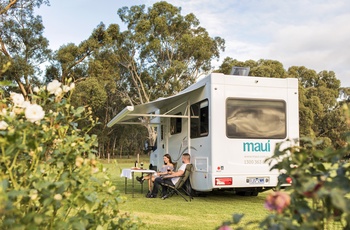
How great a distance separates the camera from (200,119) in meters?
7.95

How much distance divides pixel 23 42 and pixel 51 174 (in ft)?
72.9

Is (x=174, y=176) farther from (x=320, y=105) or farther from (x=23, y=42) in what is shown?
(x=320, y=105)

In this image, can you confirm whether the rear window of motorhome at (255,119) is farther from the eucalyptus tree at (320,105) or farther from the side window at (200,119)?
the eucalyptus tree at (320,105)

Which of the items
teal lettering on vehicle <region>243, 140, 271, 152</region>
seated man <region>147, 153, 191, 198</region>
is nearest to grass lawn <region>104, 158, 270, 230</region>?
seated man <region>147, 153, 191, 198</region>

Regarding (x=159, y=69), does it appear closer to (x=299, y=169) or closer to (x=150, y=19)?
(x=150, y=19)

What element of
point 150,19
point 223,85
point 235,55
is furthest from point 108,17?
point 223,85

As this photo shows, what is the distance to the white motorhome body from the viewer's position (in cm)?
727

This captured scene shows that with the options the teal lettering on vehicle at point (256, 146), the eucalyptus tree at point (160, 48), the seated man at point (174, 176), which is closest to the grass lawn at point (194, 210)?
the seated man at point (174, 176)

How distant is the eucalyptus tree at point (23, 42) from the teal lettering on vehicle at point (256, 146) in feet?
53.4

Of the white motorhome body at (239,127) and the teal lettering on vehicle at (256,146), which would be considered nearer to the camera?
the white motorhome body at (239,127)

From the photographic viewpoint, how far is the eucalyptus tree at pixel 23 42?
842 inches

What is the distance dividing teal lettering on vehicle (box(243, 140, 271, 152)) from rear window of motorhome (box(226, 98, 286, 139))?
0.42ft

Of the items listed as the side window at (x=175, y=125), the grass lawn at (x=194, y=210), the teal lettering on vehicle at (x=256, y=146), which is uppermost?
the side window at (x=175, y=125)

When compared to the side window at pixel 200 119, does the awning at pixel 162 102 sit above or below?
above
